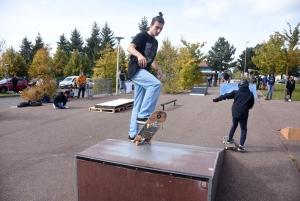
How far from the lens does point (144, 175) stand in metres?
2.58

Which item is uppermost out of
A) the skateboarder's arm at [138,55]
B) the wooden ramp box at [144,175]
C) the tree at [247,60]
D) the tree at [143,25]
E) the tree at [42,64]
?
the tree at [143,25]

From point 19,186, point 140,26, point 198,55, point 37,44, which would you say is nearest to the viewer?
point 19,186

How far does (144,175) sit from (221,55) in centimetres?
7571

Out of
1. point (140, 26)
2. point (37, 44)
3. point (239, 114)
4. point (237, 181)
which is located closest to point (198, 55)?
point (239, 114)

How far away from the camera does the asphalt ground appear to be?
345 cm

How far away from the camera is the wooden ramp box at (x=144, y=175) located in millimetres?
2436

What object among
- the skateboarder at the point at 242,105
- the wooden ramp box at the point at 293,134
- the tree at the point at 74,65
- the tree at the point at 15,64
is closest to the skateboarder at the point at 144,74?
the skateboarder at the point at 242,105

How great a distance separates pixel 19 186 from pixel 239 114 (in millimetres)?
4524

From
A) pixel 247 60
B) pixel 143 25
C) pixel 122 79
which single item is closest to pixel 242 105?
pixel 122 79

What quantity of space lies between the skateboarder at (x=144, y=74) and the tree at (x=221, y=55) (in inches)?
2840

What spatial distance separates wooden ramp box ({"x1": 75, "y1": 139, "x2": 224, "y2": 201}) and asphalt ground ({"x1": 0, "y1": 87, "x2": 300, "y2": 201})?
0.66m

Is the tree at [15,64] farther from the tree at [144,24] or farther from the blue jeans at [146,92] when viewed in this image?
the blue jeans at [146,92]

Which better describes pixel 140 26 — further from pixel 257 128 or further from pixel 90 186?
pixel 90 186

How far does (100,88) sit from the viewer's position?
19375 mm
